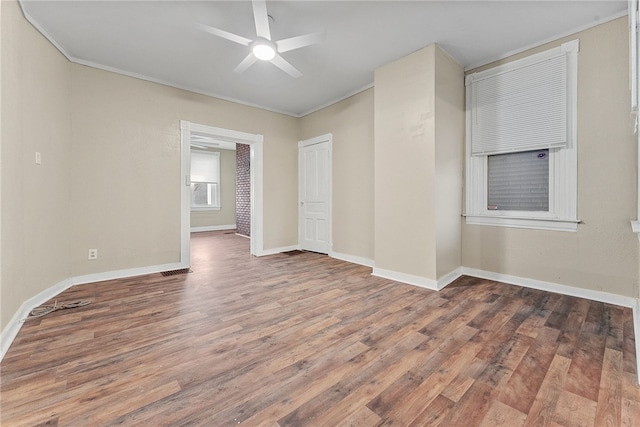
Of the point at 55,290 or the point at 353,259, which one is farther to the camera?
the point at 353,259

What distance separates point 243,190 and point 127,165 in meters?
4.08

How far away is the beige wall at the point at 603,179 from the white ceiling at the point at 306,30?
1.20ft

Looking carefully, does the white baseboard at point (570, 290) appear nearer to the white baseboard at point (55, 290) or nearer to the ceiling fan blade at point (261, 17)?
the ceiling fan blade at point (261, 17)

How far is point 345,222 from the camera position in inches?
177

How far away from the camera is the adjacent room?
147cm

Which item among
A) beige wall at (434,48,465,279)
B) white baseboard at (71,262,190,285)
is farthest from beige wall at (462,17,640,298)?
white baseboard at (71,262,190,285)

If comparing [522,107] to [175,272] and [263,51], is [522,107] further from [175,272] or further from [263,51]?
[175,272]

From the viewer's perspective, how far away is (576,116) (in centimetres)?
269

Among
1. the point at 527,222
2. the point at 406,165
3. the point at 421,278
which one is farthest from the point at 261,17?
the point at 527,222

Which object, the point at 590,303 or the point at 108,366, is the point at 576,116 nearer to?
the point at 590,303

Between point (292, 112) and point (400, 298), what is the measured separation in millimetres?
4050

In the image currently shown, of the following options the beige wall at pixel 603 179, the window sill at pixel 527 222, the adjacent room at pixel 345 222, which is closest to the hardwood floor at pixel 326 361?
the adjacent room at pixel 345 222

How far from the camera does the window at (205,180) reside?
8.31 metres

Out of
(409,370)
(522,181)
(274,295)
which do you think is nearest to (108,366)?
(274,295)
